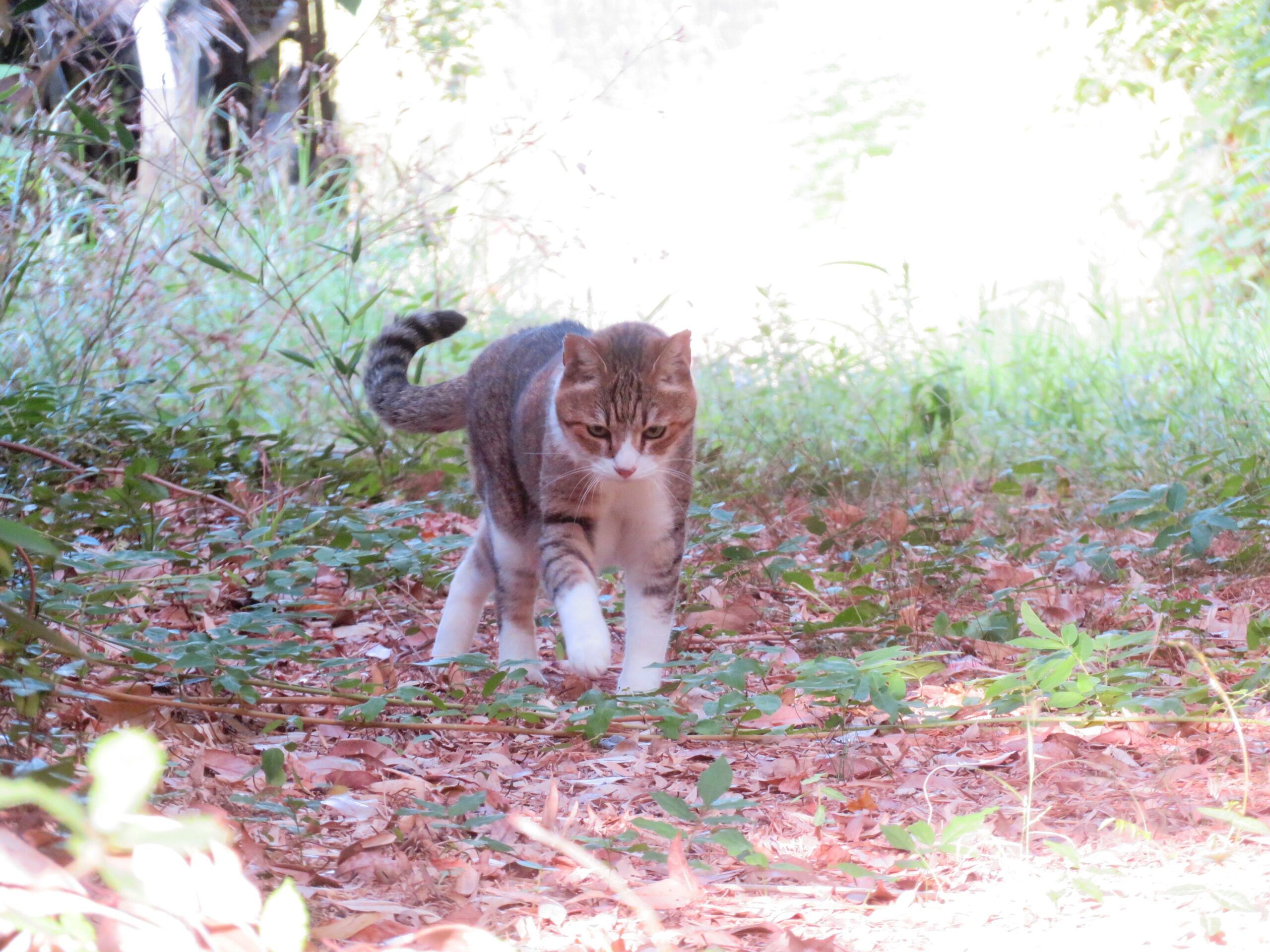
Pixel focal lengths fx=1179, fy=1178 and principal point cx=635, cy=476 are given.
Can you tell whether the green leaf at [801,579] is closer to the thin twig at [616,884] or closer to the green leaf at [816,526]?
the green leaf at [816,526]

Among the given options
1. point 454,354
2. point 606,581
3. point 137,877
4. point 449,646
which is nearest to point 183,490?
point 449,646

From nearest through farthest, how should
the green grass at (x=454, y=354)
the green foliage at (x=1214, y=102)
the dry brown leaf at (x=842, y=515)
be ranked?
the green grass at (x=454, y=354) < the dry brown leaf at (x=842, y=515) < the green foliage at (x=1214, y=102)

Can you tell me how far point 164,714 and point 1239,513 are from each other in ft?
9.09

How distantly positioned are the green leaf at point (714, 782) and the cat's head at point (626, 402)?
141cm

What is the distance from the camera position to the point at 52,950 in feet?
2.90

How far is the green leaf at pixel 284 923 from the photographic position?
804 mm

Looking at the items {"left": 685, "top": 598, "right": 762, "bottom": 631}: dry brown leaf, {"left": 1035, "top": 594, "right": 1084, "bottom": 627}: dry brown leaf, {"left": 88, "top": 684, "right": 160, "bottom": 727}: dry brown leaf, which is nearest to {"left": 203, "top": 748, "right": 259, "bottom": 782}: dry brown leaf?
{"left": 88, "top": 684, "right": 160, "bottom": 727}: dry brown leaf

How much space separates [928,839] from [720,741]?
29.9 inches

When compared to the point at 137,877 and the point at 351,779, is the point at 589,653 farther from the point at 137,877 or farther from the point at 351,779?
the point at 137,877

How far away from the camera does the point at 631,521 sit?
3.24 m

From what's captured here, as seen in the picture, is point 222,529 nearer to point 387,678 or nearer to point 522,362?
point 387,678

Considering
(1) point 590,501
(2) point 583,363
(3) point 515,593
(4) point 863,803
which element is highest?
(2) point 583,363

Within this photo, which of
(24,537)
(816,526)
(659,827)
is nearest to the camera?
(24,537)

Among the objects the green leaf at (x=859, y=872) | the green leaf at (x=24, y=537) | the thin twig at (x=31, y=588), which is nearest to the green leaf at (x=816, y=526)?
the green leaf at (x=859, y=872)
